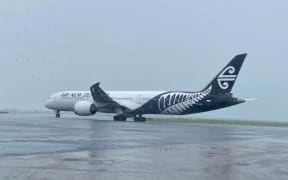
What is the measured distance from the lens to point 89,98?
206ft

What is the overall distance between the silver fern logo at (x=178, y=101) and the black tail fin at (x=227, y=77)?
708mm

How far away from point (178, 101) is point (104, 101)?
365 inches

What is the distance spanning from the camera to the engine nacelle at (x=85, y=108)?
2377 inches

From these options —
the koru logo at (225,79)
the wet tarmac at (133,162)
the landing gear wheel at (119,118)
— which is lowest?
the wet tarmac at (133,162)

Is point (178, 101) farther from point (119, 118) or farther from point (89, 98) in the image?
point (89, 98)

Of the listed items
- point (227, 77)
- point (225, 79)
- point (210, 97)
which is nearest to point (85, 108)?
point (210, 97)

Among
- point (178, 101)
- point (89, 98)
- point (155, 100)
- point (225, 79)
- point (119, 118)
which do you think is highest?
point (225, 79)

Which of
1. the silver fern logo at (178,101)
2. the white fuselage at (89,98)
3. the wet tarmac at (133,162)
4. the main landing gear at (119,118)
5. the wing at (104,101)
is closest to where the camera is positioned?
the wet tarmac at (133,162)

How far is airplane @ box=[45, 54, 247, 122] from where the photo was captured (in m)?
52.5

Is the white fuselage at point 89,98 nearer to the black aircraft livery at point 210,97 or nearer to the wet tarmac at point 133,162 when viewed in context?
the black aircraft livery at point 210,97

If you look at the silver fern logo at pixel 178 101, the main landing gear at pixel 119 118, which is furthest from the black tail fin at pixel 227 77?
the main landing gear at pixel 119 118

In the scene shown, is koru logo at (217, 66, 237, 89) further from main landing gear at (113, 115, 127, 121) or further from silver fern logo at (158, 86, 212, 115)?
main landing gear at (113, 115, 127, 121)

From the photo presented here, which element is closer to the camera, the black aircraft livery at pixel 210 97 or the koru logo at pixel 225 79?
the black aircraft livery at pixel 210 97

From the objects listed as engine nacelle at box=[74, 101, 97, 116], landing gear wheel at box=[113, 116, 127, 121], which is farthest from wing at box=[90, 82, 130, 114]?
engine nacelle at box=[74, 101, 97, 116]
